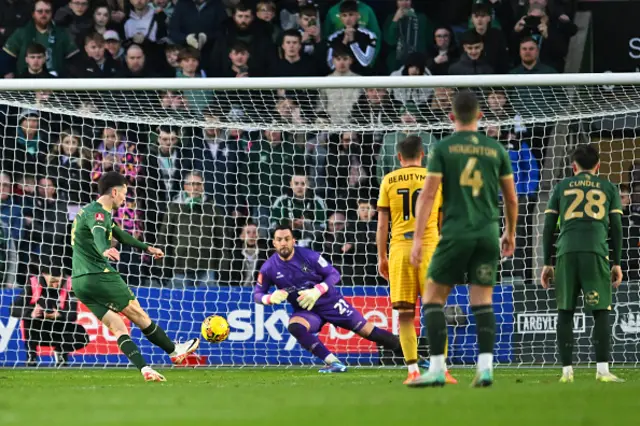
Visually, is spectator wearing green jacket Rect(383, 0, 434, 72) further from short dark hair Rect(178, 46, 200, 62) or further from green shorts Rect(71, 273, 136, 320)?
green shorts Rect(71, 273, 136, 320)

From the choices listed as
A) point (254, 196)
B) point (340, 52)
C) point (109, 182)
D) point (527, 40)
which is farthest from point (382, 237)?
point (527, 40)

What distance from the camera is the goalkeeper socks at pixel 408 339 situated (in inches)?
355

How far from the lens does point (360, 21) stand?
15797 mm

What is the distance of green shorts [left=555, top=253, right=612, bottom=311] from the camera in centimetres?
927

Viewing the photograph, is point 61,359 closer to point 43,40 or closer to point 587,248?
point 43,40

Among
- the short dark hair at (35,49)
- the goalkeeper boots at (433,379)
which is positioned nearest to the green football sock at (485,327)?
the goalkeeper boots at (433,379)

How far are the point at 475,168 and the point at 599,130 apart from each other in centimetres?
631

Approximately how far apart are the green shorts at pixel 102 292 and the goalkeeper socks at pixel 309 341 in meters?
2.01

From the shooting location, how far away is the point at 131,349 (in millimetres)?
10320

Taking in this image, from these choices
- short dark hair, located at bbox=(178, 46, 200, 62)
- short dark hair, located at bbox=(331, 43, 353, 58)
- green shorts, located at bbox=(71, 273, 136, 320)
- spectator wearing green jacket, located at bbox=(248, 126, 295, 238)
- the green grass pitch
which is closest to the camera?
the green grass pitch

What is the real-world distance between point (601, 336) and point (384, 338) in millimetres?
3374

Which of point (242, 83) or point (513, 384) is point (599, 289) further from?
point (242, 83)

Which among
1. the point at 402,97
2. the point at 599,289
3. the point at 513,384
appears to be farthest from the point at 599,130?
the point at 513,384

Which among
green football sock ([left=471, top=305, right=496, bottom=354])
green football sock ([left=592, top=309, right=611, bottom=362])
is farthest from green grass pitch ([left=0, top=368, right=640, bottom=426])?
green football sock ([left=471, top=305, right=496, bottom=354])
